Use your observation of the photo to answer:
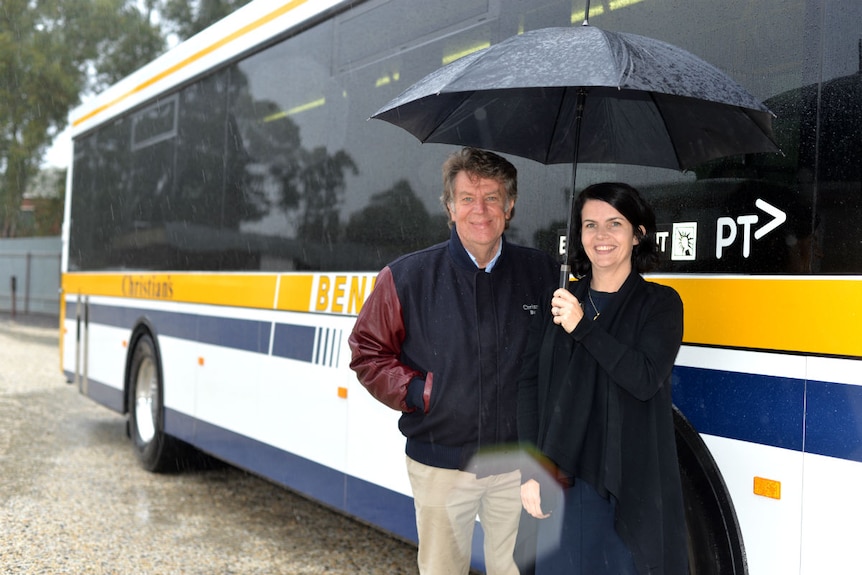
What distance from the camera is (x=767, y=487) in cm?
278

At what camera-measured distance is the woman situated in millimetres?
2564

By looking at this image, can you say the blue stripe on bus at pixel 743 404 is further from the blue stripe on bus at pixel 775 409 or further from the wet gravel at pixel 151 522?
the wet gravel at pixel 151 522

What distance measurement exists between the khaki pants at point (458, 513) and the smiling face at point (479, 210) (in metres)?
Answer: 0.78

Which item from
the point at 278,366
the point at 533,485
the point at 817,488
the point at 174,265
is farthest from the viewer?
the point at 174,265

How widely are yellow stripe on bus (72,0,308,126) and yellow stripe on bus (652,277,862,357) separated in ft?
11.1

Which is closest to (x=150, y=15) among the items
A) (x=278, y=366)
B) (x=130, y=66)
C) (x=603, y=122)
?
(x=130, y=66)

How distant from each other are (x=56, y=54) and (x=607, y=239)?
25.0 m

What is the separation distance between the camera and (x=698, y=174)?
3.04m

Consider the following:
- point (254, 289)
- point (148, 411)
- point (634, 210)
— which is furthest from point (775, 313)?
point (148, 411)

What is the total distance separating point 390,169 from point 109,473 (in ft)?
14.0

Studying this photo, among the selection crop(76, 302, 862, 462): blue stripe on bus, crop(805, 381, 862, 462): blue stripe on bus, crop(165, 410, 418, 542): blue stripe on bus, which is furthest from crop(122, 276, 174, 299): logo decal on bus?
crop(805, 381, 862, 462): blue stripe on bus

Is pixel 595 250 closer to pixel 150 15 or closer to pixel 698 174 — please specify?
pixel 698 174

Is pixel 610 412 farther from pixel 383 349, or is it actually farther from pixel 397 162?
pixel 397 162

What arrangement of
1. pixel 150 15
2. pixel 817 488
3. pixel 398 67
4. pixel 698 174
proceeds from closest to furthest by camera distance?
pixel 817 488
pixel 698 174
pixel 398 67
pixel 150 15
